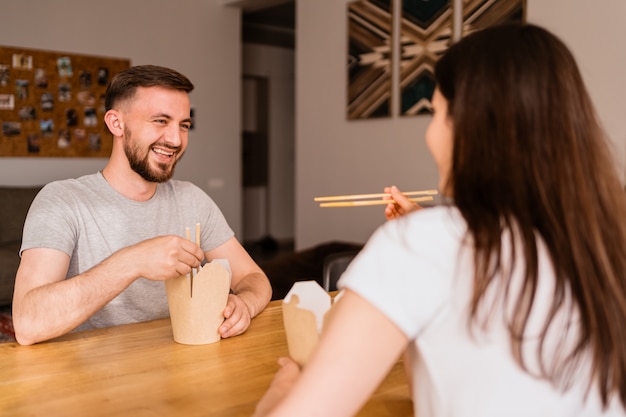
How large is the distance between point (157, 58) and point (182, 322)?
5027 millimetres

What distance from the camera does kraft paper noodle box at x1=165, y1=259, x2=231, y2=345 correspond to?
1301 millimetres

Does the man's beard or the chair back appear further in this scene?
the chair back

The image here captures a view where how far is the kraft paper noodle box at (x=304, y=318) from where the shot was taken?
101 cm

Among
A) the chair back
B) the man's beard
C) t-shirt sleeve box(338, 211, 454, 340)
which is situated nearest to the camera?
t-shirt sleeve box(338, 211, 454, 340)

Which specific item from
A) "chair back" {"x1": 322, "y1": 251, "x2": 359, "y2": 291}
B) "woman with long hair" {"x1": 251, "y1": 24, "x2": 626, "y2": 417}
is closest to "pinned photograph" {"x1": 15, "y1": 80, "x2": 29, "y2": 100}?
"chair back" {"x1": 322, "y1": 251, "x2": 359, "y2": 291}

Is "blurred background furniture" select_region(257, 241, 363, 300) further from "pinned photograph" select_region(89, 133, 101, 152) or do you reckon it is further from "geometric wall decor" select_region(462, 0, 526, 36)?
"pinned photograph" select_region(89, 133, 101, 152)

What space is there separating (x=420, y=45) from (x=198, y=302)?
11.5 ft

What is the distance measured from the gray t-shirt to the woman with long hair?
1126mm

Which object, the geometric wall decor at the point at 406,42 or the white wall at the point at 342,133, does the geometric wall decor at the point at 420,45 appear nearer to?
the geometric wall decor at the point at 406,42

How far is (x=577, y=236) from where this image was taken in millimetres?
685

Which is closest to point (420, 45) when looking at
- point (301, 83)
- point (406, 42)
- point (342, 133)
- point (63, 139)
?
point (406, 42)

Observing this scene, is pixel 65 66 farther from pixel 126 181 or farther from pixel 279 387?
pixel 279 387

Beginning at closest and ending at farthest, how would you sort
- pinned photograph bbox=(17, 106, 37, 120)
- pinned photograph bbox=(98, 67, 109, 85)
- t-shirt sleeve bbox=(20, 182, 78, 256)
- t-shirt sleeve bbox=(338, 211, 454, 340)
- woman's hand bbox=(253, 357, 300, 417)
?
t-shirt sleeve bbox=(338, 211, 454, 340) < woman's hand bbox=(253, 357, 300, 417) < t-shirt sleeve bbox=(20, 182, 78, 256) < pinned photograph bbox=(17, 106, 37, 120) < pinned photograph bbox=(98, 67, 109, 85)

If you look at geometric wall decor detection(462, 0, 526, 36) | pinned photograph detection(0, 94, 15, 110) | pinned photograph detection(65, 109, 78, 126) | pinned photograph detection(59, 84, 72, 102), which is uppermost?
geometric wall decor detection(462, 0, 526, 36)
